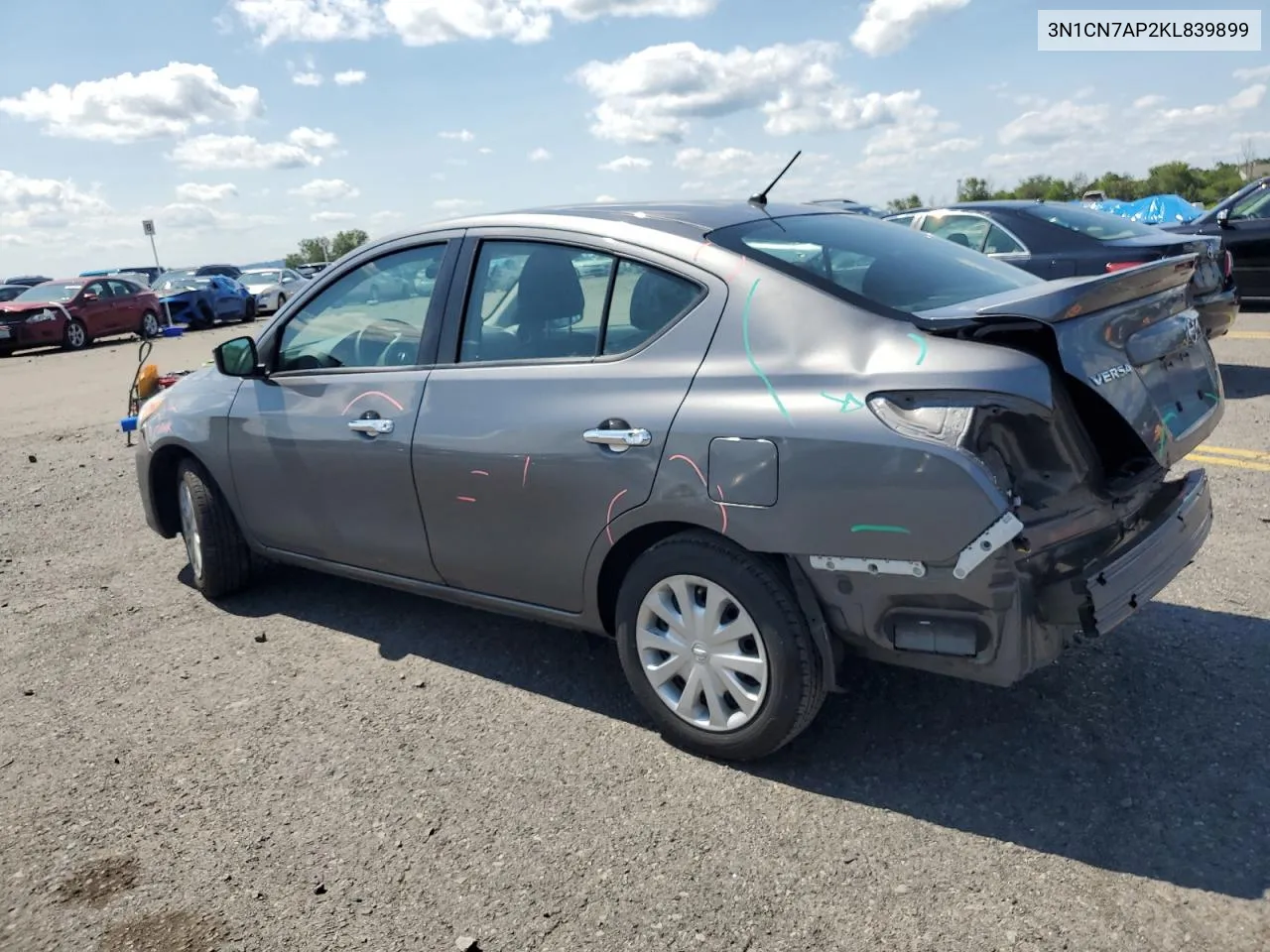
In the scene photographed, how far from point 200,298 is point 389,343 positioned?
24.6 m

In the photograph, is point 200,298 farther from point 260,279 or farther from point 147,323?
point 260,279

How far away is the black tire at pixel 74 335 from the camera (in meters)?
21.0

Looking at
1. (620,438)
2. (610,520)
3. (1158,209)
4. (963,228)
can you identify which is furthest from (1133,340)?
(1158,209)

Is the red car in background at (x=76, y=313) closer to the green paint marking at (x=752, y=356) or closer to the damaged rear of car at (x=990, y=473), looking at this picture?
the green paint marking at (x=752, y=356)

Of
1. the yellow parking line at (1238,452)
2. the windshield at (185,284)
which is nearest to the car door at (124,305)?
the windshield at (185,284)

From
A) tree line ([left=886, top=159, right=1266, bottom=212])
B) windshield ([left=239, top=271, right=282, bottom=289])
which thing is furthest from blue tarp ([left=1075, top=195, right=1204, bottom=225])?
windshield ([left=239, top=271, right=282, bottom=289])

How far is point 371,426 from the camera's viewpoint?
3916 millimetres

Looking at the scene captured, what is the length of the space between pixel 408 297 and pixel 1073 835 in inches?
117

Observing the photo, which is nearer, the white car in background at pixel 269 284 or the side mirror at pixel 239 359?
the side mirror at pixel 239 359

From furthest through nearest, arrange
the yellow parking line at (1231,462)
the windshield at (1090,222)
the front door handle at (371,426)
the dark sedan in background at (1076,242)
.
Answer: the windshield at (1090,222), the dark sedan in background at (1076,242), the yellow parking line at (1231,462), the front door handle at (371,426)

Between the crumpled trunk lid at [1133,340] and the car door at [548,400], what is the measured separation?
83cm

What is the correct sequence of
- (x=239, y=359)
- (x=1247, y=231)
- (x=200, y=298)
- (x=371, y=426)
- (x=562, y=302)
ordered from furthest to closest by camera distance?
(x=200, y=298) < (x=1247, y=231) < (x=239, y=359) < (x=371, y=426) < (x=562, y=302)

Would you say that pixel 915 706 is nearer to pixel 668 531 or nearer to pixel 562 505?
pixel 668 531

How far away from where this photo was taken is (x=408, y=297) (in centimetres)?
401
